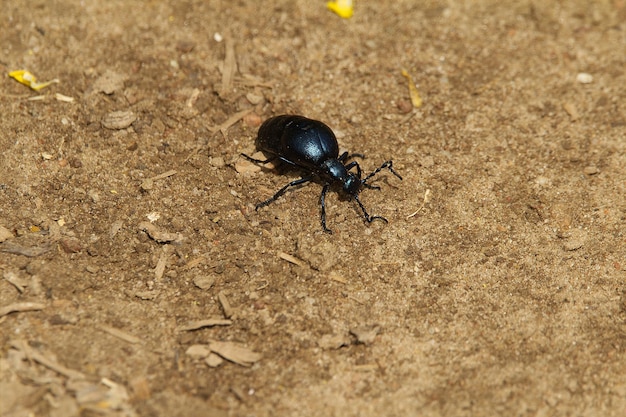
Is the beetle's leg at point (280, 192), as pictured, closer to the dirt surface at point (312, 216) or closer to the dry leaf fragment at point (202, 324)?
the dirt surface at point (312, 216)

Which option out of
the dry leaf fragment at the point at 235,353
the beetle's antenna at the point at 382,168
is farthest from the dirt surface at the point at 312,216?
the beetle's antenna at the point at 382,168

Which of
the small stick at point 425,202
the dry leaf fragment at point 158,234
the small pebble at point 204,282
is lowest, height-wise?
the small pebble at point 204,282

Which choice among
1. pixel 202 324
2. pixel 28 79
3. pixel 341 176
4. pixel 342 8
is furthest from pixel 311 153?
pixel 28 79

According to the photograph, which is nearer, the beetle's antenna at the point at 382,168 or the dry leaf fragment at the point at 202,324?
the dry leaf fragment at the point at 202,324

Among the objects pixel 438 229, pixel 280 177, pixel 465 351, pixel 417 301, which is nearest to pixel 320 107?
pixel 280 177

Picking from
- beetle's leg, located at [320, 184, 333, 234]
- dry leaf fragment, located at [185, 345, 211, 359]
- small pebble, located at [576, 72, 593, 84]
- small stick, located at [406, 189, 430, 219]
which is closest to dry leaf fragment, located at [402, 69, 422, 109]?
small stick, located at [406, 189, 430, 219]

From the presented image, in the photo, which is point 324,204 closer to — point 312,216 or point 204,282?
point 312,216
